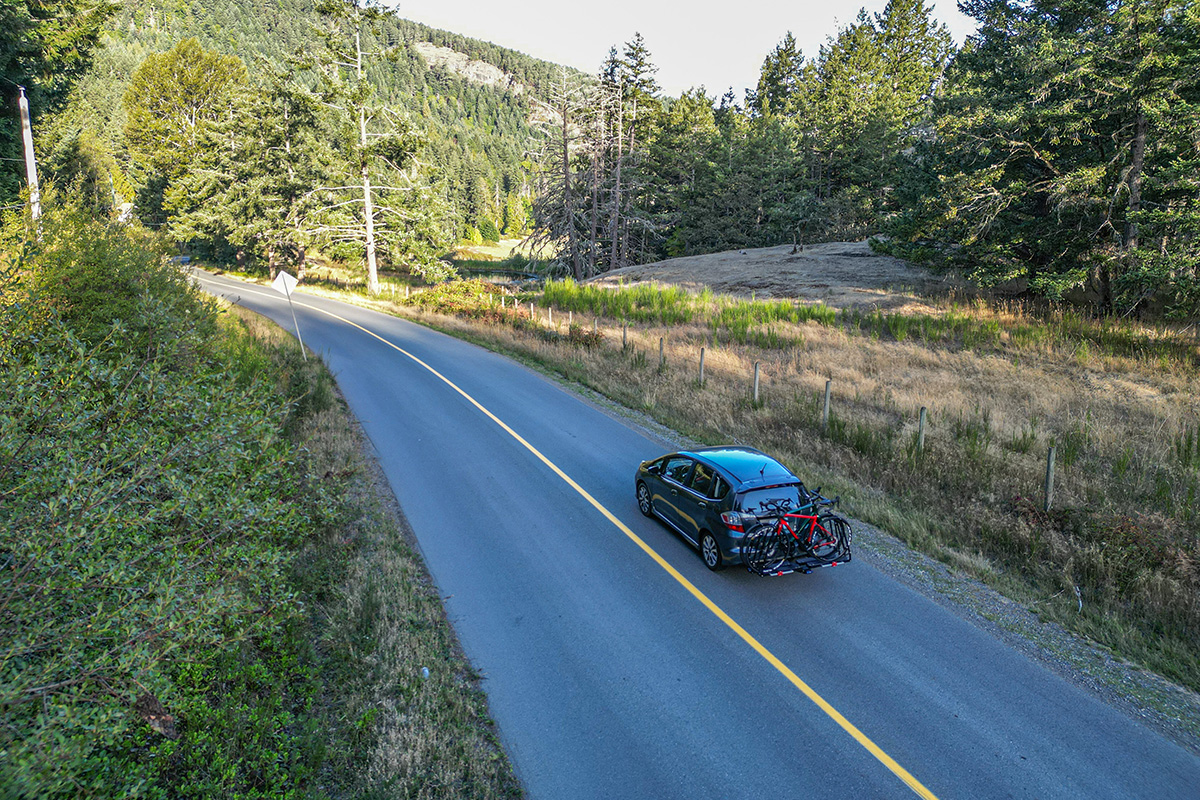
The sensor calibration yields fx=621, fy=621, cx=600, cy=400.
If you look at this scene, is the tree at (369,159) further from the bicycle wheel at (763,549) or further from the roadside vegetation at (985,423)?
the bicycle wheel at (763,549)

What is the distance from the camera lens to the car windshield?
28.0 feet

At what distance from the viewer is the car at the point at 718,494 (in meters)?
8.56

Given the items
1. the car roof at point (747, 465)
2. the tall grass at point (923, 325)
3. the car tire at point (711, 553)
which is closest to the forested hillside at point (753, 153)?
the tall grass at point (923, 325)

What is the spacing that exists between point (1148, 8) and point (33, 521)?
28448 millimetres

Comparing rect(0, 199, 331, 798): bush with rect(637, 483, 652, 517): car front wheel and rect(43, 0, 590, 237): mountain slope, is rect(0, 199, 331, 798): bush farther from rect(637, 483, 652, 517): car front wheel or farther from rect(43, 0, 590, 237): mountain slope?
rect(43, 0, 590, 237): mountain slope

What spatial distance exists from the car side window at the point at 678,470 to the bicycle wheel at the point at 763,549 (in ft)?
5.46

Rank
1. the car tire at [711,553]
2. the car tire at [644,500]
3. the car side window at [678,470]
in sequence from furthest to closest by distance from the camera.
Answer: the car tire at [644,500] < the car side window at [678,470] < the car tire at [711,553]

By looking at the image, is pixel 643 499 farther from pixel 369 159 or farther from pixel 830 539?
pixel 369 159

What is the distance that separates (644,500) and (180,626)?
24.3 feet

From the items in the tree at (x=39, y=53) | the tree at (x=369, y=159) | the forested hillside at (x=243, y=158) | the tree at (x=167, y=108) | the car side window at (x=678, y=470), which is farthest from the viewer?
the tree at (x=167, y=108)

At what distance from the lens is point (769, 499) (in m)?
8.64

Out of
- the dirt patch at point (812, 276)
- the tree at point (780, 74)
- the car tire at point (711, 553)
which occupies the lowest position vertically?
the car tire at point (711, 553)

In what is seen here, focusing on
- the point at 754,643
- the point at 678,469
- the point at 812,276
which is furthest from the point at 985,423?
the point at 812,276

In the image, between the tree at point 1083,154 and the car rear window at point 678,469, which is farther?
the tree at point 1083,154
